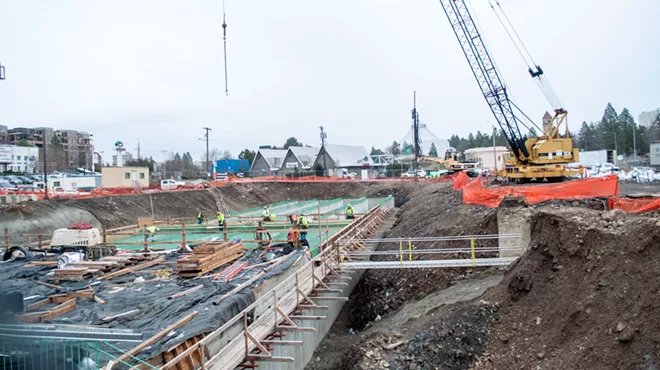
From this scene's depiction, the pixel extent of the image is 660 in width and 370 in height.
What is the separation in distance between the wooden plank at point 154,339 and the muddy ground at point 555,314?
3599mm

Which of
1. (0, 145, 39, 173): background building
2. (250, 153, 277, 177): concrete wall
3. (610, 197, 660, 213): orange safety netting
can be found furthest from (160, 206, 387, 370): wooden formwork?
(0, 145, 39, 173): background building

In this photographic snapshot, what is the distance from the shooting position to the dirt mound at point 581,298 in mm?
6773

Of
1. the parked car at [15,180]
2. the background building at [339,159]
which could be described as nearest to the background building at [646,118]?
the background building at [339,159]

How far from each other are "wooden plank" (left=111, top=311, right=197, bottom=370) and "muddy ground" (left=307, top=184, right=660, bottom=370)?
3.60 m

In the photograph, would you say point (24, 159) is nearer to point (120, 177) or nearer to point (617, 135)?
point (120, 177)

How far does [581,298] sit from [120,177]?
4987 cm

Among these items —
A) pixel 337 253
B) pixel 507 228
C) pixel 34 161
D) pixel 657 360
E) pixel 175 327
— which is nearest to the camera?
pixel 657 360

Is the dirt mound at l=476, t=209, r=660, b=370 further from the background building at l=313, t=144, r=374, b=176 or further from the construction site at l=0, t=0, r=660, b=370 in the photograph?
the background building at l=313, t=144, r=374, b=176

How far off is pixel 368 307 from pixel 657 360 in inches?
391

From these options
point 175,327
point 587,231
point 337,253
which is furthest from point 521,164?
point 175,327

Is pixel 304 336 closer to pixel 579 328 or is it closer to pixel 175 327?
pixel 175 327

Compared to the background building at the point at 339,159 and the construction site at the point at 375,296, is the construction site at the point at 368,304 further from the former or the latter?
the background building at the point at 339,159

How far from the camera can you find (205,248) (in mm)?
13727

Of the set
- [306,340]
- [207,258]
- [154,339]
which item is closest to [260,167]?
[207,258]
